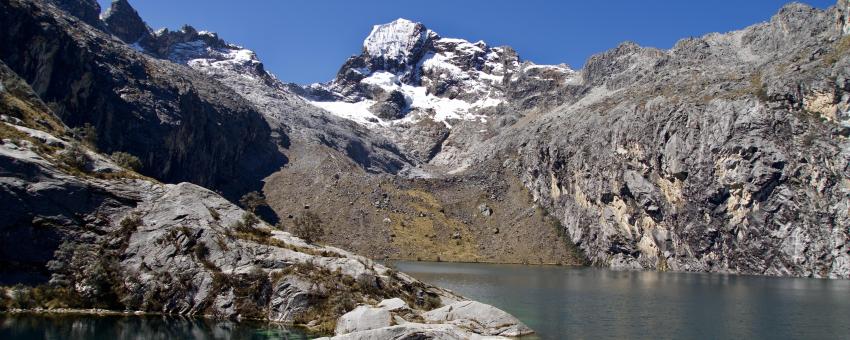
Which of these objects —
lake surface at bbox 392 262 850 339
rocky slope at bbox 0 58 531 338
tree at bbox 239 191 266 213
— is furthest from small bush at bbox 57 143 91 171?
lake surface at bbox 392 262 850 339

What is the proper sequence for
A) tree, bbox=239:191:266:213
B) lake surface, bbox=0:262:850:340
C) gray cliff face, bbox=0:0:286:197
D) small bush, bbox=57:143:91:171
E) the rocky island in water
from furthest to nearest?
1. gray cliff face, bbox=0:0:286:197
2. tree, bbox=239:191:266:213
3. small bush, bbox=57:143:91:171
4. the rocky island in water
5. lake surface, bbox=0:262:850:340

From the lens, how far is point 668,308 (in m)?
82.1

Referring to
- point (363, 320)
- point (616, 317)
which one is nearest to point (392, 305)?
point (363, 320)

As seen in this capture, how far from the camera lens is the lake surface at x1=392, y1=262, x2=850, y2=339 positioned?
208 feet

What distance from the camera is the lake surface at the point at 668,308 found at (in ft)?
208

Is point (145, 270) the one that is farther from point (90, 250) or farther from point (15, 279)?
point (15, 279)

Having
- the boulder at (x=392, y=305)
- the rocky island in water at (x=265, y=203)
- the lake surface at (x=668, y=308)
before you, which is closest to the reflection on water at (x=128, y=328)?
the rocky island in water at (x=265, y=203)

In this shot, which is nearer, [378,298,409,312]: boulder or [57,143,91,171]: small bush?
[378,298,409,312]: boulder

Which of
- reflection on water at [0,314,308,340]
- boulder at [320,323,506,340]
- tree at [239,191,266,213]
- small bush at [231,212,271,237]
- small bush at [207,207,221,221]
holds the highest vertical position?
tree at [239,191,266,213]

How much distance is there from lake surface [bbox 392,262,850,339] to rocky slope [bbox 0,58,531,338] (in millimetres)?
12751

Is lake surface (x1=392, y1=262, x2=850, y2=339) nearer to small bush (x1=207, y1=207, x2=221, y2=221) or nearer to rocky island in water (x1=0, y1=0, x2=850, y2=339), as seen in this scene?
rocky island in water (x1=0, y1=0, x2=850, y2=339)

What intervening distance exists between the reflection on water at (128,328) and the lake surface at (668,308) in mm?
27130

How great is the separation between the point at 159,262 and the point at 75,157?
17.7 m

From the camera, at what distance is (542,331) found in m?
61.0
